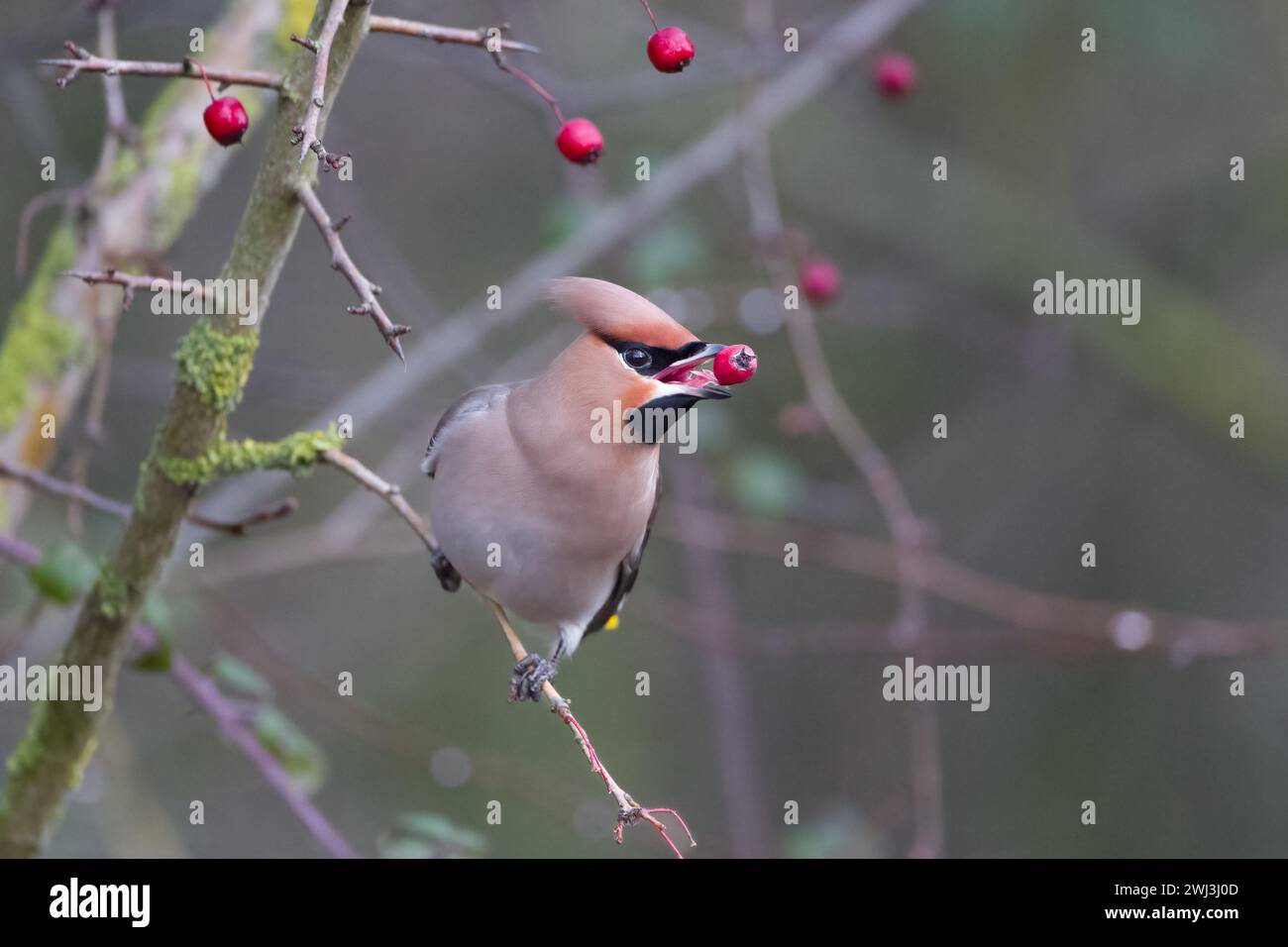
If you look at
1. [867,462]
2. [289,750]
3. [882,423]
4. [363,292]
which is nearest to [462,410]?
[289,750]

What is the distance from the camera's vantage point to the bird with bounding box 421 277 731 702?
2.78 m

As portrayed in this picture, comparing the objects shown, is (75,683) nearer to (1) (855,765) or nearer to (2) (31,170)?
(2) (31,170)

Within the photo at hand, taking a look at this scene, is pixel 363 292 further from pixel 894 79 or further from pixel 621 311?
pixel 894 79

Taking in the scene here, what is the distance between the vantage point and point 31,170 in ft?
18.9

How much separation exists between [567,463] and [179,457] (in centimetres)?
89

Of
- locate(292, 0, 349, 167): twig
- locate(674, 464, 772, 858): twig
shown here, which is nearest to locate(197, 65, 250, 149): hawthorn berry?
locate(292, 0, 349, 167): twig

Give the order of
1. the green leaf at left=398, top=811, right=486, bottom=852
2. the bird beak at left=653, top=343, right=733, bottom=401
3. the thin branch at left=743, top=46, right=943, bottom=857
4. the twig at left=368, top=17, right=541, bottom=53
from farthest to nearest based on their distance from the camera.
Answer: the thin branch at left=743, top=46, right=943, bottom=857 → the green leaf at left=398, top=811, right=486, bottom=852 → the bird beak at left=653, top=343, right=733, bottom=401 → the twig at left=368, top=17, right=541, bottom=53

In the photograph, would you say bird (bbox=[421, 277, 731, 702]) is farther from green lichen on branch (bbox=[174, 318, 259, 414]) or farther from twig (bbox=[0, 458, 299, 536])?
green lichen on branch (bbox=[174, 318, 259, 414])

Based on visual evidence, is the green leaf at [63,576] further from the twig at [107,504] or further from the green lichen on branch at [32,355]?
the green lichen on branch at [32,355]

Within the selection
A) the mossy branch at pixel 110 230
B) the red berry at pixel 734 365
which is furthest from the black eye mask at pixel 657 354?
the mossy branch at pixel 110 230

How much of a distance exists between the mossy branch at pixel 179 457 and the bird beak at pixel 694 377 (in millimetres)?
703

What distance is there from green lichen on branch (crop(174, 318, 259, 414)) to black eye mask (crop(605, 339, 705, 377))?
774 millimetres

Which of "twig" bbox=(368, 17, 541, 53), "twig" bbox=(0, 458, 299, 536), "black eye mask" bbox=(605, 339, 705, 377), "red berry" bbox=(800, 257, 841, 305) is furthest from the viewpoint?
"red berry" bbox=(800, 257, 841, 305)
